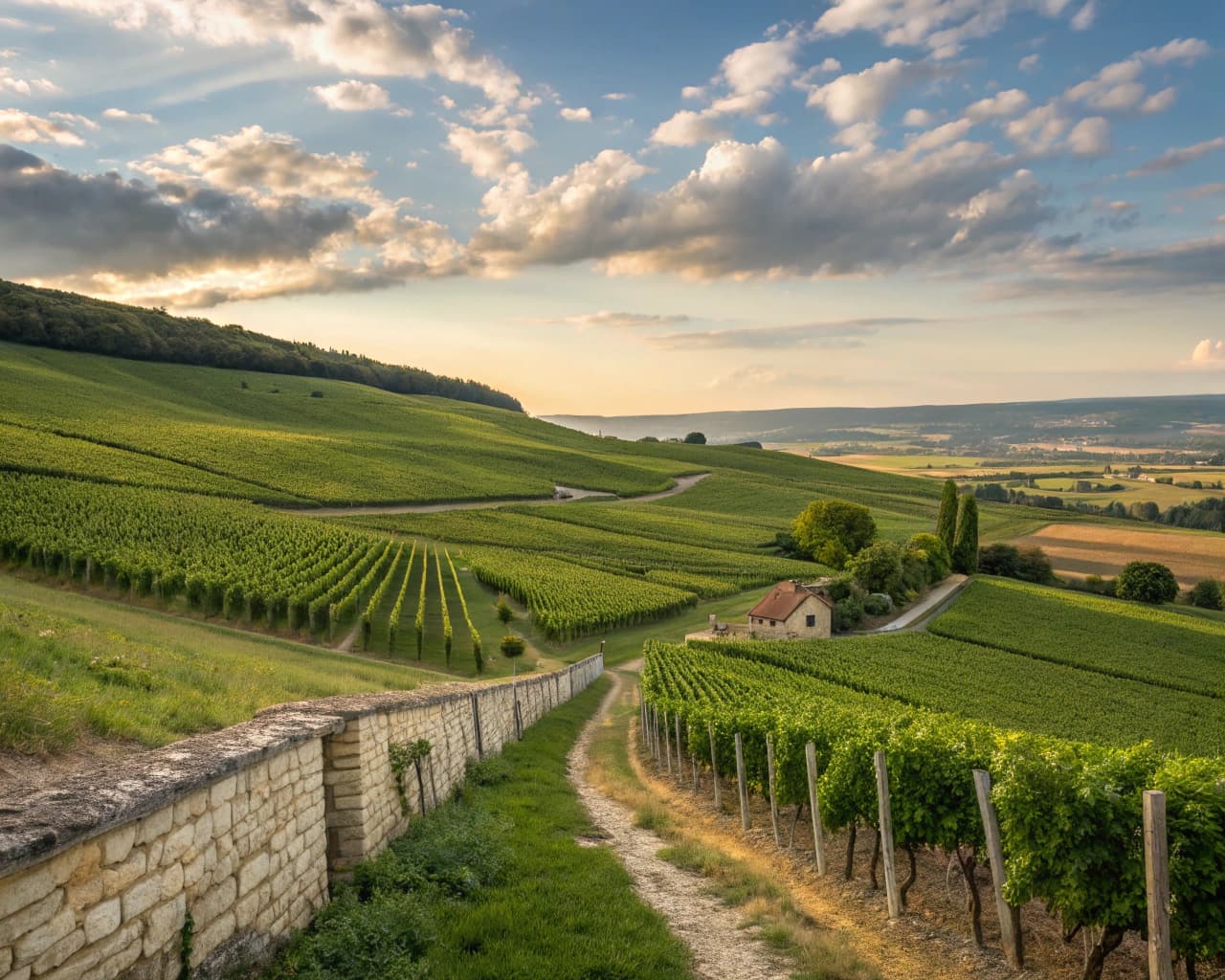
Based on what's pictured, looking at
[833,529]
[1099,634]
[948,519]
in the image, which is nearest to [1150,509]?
[948,519]

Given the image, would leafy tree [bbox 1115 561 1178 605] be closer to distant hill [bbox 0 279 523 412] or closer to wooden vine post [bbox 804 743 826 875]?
wooden vine post [bbox 804 743 826 875]

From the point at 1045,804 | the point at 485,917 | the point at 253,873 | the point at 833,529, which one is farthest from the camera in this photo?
the point at 833,529

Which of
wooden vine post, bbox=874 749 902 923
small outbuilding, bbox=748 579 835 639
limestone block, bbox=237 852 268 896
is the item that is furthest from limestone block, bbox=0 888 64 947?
small outbuilding, bbox=748 579 835 639

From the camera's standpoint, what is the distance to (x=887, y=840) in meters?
9.50

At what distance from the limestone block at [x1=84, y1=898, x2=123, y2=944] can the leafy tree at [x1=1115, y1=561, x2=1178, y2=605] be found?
264ft

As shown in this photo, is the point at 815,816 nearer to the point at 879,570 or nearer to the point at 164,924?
the point at 164,924

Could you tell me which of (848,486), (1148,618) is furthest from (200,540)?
(848,486)

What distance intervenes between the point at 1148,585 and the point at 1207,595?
818cm

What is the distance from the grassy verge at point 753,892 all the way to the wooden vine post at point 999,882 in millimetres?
1611

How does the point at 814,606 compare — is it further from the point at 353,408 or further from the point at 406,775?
the point at 353,408

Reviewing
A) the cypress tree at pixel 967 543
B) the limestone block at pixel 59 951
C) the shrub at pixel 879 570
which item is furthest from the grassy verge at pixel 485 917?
the cypress tree at pixel 967 543

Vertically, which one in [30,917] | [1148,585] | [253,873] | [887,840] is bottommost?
[1148,585]

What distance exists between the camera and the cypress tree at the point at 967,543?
7881 cm

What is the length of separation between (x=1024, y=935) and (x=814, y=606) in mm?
44498
